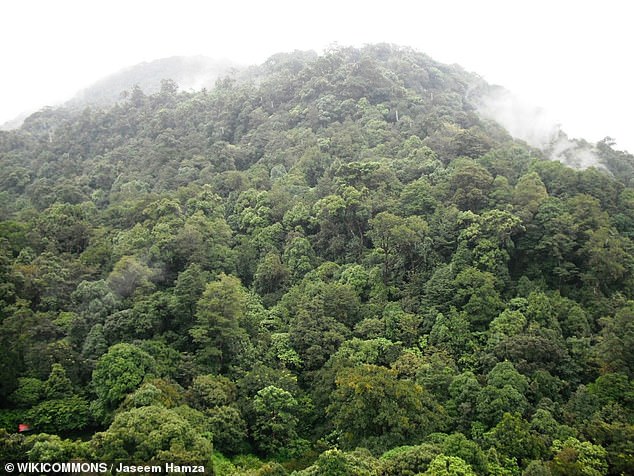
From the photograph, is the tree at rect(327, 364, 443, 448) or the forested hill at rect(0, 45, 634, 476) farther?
the tree at rect(327, 364, 443, 448)

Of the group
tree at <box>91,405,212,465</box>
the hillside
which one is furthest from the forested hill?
the hillside

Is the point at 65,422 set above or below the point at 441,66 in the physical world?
below

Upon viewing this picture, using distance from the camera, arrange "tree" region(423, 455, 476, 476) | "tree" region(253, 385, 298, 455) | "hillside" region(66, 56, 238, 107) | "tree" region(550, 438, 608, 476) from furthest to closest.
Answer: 1. "hillside" region(66, 56, 238, 107)
2. "tree" region(253, 385, 298, 455)
3. "tree" region(550, 438, 608, 476)
4. "tree" region(423, 455, 476, 476)

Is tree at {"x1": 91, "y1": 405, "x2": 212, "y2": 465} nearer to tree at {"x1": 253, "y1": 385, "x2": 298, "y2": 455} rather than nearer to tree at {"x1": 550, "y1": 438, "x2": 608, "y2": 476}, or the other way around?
tree at {"x1": 253, "y1": 385, "x2": 298, "y2": 455}

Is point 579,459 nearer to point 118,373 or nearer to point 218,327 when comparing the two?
point 218,327

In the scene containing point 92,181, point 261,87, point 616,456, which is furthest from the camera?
point 261,87

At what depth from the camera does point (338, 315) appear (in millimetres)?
28234

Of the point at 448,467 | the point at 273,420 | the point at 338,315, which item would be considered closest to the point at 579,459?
the point at 448,467

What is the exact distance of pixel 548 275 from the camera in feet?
97.2

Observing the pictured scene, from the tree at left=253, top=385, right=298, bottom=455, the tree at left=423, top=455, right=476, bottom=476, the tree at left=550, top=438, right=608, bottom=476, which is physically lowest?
the tree at left=253, top=385, right=298, bottom=455

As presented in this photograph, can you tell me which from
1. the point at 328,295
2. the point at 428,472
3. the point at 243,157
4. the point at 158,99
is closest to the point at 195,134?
the point at 243,157

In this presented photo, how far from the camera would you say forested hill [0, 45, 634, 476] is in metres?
19.0

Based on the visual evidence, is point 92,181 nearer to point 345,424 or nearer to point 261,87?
point 261,87

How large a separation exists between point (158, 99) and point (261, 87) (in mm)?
15721
